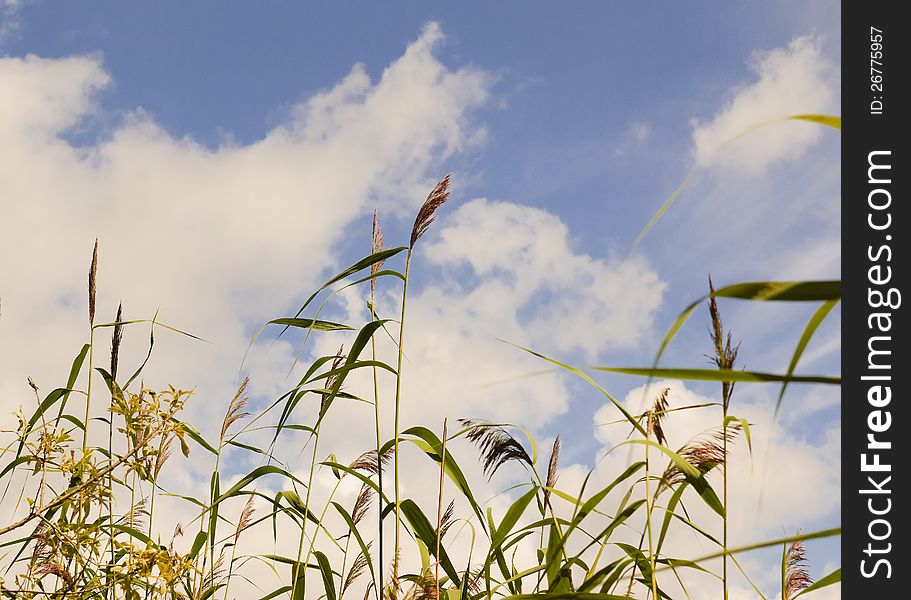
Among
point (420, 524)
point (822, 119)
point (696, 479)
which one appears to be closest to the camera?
point (822, 119)

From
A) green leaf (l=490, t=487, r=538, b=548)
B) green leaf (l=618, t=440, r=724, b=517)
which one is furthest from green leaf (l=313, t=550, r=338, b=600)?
green leaf (l=618, t=440, r=724, b=517)

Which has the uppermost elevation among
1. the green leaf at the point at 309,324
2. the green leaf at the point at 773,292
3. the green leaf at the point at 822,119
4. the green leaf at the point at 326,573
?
the green leaf at the point at 309,324

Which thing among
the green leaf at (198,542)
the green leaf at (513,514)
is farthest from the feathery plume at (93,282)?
the green leaf at (513,514)

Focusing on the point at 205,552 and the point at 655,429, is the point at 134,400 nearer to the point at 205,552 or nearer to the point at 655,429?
the point at 205,552

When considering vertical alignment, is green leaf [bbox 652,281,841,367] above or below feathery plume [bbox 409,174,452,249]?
below

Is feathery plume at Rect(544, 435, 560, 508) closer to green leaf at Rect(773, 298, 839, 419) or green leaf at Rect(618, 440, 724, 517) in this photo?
green leaf at Rect(618, 440, 724, 517)

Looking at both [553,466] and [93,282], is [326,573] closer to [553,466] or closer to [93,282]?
[553,466]

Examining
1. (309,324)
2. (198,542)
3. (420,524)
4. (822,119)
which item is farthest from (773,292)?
(198,542)

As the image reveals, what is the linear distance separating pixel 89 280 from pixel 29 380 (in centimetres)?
37

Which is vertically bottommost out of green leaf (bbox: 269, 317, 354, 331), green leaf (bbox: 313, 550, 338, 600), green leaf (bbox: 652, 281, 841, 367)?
green leaf (bbox: 313, 550, 338, 600)

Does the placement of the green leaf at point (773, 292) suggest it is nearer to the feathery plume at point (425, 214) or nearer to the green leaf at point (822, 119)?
the green leaf at point (822, 119)

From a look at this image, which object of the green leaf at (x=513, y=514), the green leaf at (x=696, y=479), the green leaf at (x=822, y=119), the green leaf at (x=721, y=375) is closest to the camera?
the green leaf at (x=721, y=375)

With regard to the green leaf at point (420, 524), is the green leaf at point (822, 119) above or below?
above
